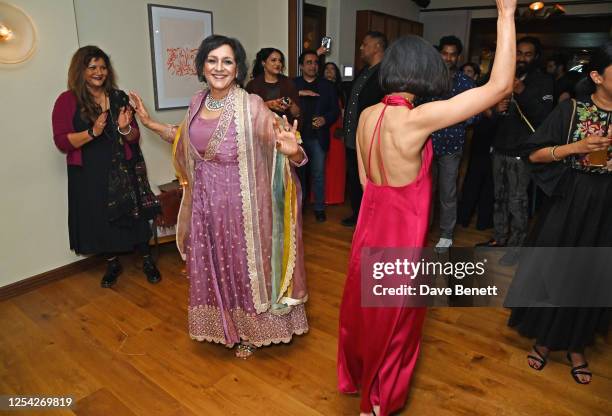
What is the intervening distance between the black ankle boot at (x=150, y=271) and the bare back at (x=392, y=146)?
208cm

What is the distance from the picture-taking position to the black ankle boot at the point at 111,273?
312 cm

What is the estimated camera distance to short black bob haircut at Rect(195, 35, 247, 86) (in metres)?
2.02

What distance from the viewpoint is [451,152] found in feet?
10.8

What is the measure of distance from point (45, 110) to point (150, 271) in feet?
4.20

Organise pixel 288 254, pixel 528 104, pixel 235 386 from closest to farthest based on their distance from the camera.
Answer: pixel 235 386 → pixel 288 254 → pixel 528 104

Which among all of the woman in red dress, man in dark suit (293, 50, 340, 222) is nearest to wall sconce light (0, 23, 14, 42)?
man in dark suit (293, 50, 340, 222)

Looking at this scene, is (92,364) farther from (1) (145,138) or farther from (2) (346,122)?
(2) (346,122)

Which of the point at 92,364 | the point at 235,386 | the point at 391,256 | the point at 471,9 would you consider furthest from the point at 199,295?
the point at 471,9

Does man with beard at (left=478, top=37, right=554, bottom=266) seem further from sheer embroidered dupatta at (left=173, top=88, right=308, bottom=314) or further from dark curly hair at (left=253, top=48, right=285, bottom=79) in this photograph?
dark curly hair at (left=253, top=48, right=285, bottom=79)

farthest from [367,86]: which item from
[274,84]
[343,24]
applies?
[343,24]

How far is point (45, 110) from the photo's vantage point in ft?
9.62

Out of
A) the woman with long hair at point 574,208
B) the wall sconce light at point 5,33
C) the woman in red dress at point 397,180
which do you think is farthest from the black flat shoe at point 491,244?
the wall sconce light at point 5,33

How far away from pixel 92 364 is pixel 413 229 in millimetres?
1792

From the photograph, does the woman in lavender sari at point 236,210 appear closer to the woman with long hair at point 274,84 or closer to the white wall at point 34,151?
the white wall at point 34,151
